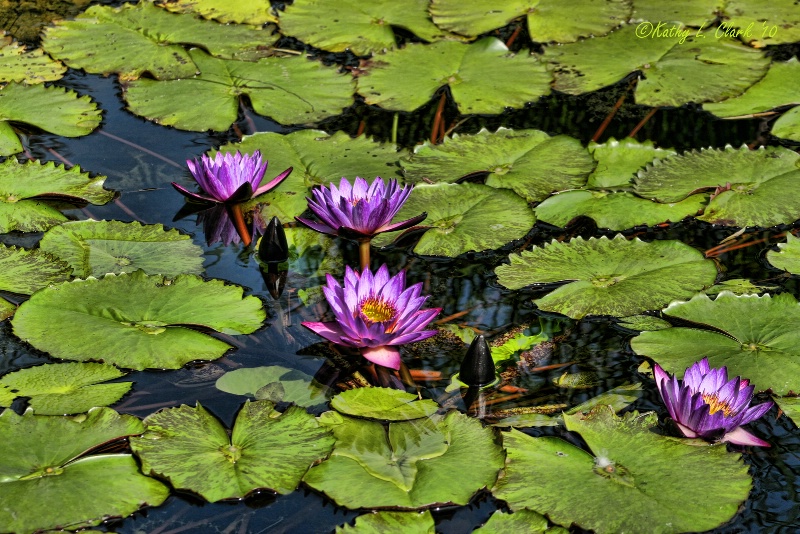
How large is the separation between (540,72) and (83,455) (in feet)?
8.72

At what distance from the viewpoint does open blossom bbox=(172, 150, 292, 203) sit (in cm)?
300

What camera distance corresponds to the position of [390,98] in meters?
3.78

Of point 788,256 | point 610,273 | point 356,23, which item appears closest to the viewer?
point 610,273

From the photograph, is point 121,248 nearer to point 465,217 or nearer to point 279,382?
point 279,382

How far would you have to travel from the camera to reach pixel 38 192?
3.12 meters

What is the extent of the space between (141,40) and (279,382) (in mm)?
2323

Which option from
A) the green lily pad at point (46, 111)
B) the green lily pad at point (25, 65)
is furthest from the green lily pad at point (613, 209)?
the green lily pad at point (25, 65)

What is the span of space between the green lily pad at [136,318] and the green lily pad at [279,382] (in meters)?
0.12

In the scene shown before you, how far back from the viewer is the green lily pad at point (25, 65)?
3891 millimetres

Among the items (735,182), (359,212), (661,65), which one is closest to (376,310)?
(359,212)

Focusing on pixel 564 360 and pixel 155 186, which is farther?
pixel 155 186

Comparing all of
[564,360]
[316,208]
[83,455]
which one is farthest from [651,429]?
[83,455]

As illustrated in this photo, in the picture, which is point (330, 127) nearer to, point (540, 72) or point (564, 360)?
point (540, 72)

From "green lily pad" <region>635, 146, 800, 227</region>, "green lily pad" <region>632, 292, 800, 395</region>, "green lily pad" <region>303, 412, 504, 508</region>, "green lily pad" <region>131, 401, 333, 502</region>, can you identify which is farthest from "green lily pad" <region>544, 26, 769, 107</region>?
"green lily pad" <region>131, 401, 333, 502</region>
